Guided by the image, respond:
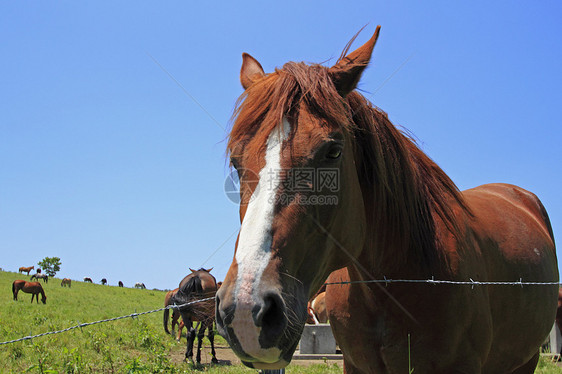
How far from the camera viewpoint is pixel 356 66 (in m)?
2.22

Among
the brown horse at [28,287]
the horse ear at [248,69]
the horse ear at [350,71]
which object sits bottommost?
the brown horse at [28,287]

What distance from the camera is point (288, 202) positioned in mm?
1771

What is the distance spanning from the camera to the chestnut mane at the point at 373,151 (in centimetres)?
202

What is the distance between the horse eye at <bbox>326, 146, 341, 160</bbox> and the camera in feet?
6.43

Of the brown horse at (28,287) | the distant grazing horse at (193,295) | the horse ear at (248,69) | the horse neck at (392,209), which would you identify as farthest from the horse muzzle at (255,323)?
the brown horse at (28,287)

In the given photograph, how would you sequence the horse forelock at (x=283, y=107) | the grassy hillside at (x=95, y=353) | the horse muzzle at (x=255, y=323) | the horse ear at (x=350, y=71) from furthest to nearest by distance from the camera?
the grassy hillside at (x=95, y=353)
the horse ear at (x=350, y=71)
the horse forelock at (x=283, y=107)
the horse muzzle at (x=255, y=323)

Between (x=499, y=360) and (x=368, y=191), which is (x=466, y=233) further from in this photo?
(x=499, y=360)

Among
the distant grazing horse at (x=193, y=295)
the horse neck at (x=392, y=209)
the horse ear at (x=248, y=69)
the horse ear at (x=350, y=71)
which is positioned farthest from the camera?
the distant grazing horse at (x=193, y=295)

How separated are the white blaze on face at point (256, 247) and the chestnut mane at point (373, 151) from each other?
0.35ft

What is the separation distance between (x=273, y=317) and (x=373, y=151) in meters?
1.16

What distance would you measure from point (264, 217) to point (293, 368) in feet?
21.4

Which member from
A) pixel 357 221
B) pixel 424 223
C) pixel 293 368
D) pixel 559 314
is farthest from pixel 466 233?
pixel 559 314

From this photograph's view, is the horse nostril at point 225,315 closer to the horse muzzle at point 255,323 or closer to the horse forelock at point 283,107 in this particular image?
the horse muzzle at point 255,323

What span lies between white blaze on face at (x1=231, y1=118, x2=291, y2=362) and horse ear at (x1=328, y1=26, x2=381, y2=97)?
1.62ft
